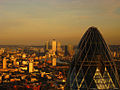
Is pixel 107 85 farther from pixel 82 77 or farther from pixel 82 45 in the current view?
pixel 82 45

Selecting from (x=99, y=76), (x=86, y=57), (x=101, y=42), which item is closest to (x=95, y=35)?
(x=101, y=42)

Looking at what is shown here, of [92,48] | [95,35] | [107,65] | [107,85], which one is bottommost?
[107,85]

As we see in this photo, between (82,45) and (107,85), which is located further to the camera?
(82,45)

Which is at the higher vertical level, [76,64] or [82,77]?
[76,64]

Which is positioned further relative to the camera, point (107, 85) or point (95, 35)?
point (95, 35)

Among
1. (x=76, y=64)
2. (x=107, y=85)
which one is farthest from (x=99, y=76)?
(x=76, y=64)

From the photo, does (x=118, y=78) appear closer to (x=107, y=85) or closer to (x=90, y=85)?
(x=107, y=85)
